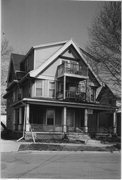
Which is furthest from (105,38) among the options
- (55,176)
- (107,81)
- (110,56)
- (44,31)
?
(55,176)

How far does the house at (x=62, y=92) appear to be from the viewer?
17.0m

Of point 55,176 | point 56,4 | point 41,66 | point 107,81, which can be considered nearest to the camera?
point 55,176

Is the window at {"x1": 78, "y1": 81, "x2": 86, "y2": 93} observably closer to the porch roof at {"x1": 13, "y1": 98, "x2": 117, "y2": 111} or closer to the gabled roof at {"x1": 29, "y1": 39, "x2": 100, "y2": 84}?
the porch roof at {"x1": 13, "y1": 98, "x2": 117, "y2": 111}

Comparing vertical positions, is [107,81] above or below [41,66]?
below

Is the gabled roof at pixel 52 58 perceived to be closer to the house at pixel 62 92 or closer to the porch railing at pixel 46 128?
the house at pixel 62 92

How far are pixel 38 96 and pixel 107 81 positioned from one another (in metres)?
7.09

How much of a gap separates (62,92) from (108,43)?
7849mm

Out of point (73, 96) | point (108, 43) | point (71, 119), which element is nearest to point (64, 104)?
point (73, 96)

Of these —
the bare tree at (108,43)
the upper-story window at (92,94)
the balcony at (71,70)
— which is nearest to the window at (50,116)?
the balcony at (71,70)

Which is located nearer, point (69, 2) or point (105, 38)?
point (69, 2)

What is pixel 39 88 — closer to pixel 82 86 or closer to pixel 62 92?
pixel 62 92

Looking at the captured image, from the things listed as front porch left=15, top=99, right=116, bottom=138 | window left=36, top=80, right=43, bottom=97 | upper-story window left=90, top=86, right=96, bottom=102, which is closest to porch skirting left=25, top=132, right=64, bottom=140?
front porch left=15, top=99, right=116, bottom=138

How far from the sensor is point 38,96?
680 inches

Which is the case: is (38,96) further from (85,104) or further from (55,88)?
(85,104)
